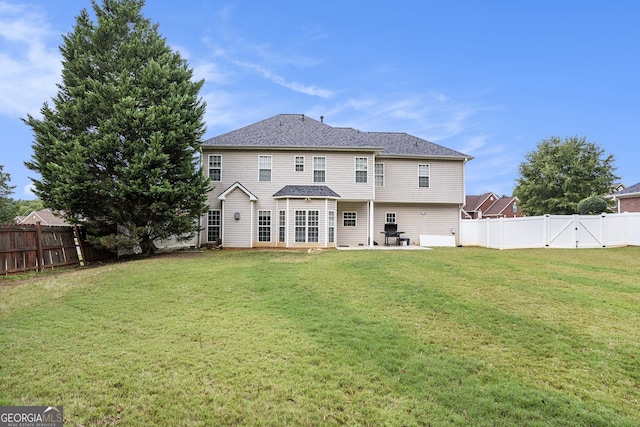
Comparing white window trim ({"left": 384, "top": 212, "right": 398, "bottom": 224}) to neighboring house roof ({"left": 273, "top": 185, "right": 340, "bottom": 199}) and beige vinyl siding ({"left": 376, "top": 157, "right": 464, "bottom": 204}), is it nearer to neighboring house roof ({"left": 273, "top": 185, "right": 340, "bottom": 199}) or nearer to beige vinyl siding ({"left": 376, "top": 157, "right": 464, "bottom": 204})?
beige vinyl siding ({"left": 376, "top": 157, "right": 464, "bottom": 204})

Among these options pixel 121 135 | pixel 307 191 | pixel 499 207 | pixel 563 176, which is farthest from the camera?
pixel 499 207

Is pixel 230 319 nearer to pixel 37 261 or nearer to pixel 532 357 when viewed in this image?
pixel 532 357

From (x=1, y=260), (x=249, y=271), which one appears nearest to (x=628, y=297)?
(x=249, y=271)

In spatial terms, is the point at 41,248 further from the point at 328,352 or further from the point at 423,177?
the point at 423,177

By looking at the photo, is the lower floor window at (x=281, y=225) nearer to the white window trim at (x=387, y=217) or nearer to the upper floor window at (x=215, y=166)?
the upper floor window at (x=215, y=166)

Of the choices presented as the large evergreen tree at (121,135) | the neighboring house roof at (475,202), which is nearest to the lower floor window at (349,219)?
the large evergreen tree at (121,135)

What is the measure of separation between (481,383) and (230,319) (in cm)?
411

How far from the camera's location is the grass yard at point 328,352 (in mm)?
3299

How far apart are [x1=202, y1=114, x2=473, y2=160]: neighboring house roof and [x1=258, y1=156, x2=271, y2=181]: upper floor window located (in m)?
0.80

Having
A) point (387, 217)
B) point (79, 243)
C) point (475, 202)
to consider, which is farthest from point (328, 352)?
point (475, 202)

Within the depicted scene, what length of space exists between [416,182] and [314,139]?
7141mm

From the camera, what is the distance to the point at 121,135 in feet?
48.7

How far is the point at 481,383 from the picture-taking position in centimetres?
381

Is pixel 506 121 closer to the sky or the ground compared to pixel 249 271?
closer to the sky
